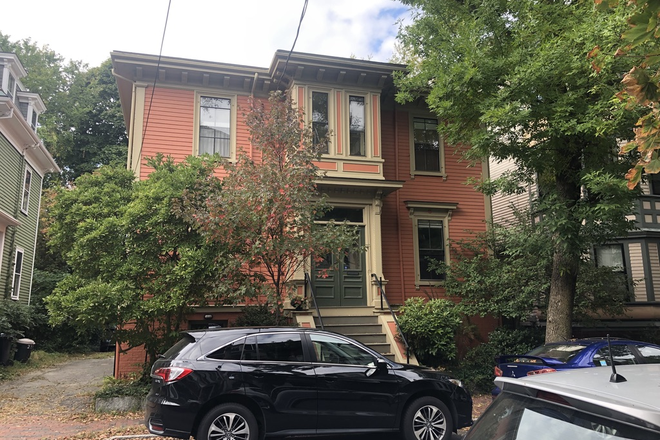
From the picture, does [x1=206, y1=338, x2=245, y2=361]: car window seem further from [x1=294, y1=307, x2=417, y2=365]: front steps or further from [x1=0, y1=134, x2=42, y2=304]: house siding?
[x1=0, y1=134, x2=42, y2=304]: house siding

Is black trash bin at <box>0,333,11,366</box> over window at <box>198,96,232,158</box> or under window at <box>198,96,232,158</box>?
under

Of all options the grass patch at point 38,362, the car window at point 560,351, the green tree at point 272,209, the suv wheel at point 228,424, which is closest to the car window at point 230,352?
the suv wheel at point 228,424

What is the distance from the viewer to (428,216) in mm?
15875

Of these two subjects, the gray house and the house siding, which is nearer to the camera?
the gray house

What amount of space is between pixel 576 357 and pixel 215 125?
440 inches

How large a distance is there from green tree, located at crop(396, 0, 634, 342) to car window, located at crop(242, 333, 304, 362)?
5429 mm

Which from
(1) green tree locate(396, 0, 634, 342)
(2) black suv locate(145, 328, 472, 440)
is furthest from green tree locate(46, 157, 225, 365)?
(1) green tree locate(396, 0, 634, 342)

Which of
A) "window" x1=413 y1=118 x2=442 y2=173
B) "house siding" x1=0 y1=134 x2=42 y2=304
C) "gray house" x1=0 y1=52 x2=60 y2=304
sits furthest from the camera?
"house siding" x1=0 y1=134 x2=42 y2=304

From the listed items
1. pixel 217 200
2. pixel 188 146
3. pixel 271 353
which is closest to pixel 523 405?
pixel 271 353

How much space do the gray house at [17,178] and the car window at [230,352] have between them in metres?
13.9

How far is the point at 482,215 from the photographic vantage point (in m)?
16.5

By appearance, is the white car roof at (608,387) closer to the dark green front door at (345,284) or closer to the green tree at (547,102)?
the green tree at (547,102)

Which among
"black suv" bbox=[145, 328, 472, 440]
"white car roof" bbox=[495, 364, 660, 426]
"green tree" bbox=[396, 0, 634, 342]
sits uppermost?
"green tree" bbox=[396, 0, 634, 342]

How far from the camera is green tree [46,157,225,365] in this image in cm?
973
